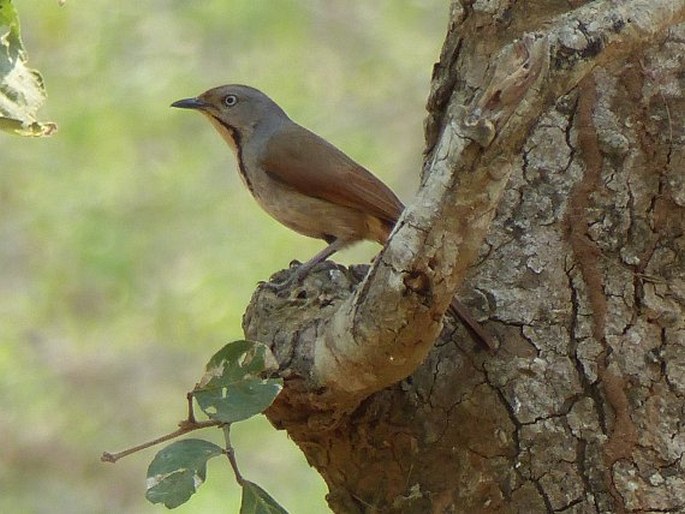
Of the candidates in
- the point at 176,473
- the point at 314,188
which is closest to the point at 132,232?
the point at 314,188

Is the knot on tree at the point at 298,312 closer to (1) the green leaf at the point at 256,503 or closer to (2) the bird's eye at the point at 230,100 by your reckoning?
(1) the green leaf at the point at 256,503

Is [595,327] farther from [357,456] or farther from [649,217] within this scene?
[357,456]

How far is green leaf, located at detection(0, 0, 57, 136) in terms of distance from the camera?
255cm

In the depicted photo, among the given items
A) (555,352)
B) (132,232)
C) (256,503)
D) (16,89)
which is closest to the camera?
(16,89)

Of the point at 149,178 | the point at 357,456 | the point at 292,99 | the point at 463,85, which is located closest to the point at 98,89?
the point at 149,178

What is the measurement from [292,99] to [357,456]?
5.25 meters

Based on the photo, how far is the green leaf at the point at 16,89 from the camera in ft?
8.38

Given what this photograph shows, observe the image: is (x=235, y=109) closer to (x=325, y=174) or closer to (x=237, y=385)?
(x=325, y=174)

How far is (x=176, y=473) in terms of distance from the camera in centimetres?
265

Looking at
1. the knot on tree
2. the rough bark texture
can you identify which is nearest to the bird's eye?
the knot on tree

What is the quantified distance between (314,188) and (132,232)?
139 inches

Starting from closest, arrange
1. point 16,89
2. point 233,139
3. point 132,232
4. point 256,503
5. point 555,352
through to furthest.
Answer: point 16,89 → point 256,503 → point 555,352 → point 233,139 → point 132,232

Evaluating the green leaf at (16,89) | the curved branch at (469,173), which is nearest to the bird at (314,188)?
the curved branch at (469,173)

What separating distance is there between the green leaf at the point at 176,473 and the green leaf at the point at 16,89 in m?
0.71
